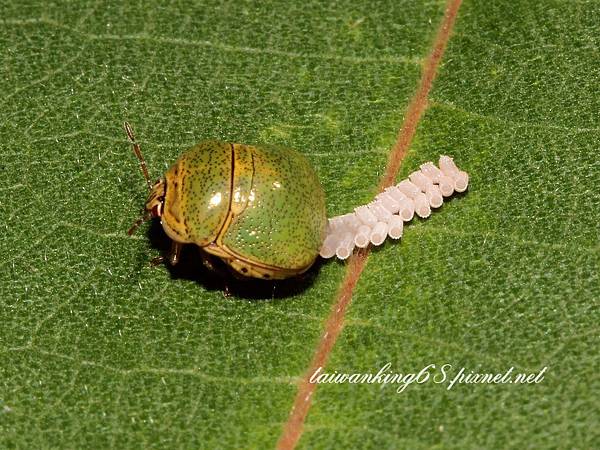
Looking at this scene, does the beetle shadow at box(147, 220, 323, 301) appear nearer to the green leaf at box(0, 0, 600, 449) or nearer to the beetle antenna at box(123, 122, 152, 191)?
the green leaf at box(0, 0, 600, 449)

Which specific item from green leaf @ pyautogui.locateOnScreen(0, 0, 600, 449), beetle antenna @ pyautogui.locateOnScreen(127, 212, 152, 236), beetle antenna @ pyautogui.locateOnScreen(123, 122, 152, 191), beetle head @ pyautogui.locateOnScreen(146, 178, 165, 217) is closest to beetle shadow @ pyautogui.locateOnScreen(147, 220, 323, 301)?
green leaf @ pyautogui.locateOnScreen(0, 0, 600, 449)

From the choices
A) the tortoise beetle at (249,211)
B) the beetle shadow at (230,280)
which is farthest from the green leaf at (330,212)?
the tortoise beetle at (249,211)

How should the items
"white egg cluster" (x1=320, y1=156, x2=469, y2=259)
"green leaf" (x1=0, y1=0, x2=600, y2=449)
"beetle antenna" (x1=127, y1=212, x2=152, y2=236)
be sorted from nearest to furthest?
"green leaf" (x1=0, y1=0, x2=600, y2=449)
"white egg cluster" (x1=320, y1=156, x2=469, y2=259)
"beetle antenna" (x1=127, y1=212, x2=152, y2=236)

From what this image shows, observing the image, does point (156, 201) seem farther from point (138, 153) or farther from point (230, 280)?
point (230, 280)

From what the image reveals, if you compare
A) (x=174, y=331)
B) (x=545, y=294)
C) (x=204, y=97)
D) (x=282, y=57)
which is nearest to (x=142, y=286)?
(x=174, y=331)

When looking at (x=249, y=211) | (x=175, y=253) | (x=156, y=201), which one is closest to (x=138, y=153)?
(x=156, y=201)

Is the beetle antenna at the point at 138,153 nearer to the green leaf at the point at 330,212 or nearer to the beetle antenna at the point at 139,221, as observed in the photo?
the green leaf at the point at 330,212
